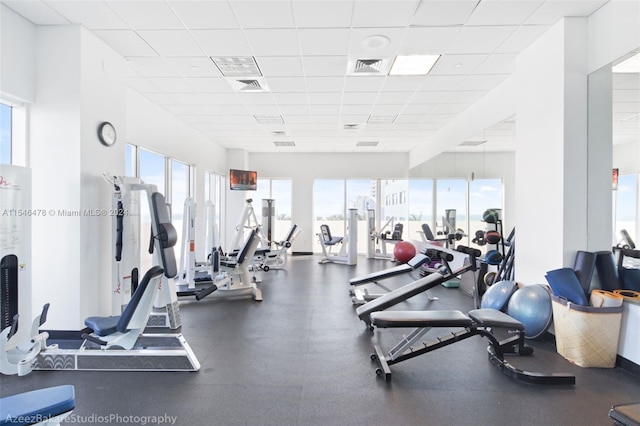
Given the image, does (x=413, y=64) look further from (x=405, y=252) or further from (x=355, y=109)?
(x=405, y=252)

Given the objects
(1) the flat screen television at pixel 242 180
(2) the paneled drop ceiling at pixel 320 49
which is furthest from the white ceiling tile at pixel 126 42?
(1) the flat screen television at pixel 242 180

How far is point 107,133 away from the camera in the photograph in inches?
134

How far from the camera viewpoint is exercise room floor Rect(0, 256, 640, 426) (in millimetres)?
2010

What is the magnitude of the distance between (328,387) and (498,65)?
12.9ft

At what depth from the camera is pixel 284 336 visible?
3271 millimetres

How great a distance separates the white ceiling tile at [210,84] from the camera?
424cm

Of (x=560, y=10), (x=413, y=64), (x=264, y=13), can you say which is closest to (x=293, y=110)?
(x=413, y=64)

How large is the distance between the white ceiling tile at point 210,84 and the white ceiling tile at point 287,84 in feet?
2.02

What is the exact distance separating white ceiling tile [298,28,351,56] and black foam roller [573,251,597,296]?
2959 mm

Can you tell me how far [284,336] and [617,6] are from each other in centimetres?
410

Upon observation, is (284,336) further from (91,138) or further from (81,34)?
(81,34)

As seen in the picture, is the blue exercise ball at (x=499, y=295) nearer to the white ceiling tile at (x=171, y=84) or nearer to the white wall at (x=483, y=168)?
the white wall at (x=483, y=168)

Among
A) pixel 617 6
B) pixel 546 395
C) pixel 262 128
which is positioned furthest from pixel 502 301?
pixel 262 128

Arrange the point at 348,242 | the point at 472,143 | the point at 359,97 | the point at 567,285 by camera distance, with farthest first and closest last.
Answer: the point at 348,242 → the point at 472,143 → the point at 359,97 → the point at 567,285
